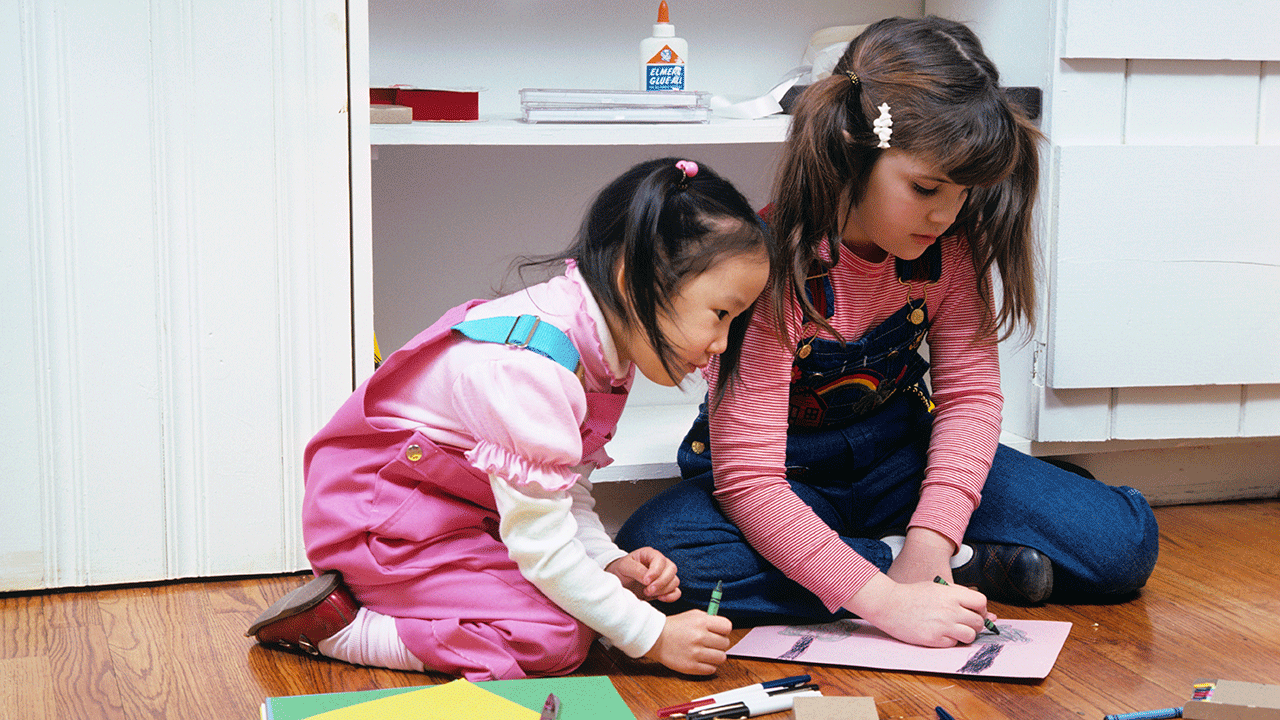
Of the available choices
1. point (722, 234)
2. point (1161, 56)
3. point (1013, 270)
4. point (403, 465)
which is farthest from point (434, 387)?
point (1161, 56)

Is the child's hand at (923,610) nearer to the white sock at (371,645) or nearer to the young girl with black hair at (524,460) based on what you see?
the young girl with black hair at (524,460)

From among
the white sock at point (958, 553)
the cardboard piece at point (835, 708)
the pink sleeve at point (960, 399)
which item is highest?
the pink sleeve at point (960, 399)

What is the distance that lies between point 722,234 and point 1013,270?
36cm

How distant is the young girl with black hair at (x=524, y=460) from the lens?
2.86 ft

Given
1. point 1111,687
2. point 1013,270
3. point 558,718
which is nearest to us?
point 558,718

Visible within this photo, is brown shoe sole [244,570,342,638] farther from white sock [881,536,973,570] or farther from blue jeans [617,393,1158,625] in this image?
white sock [881,536,973,570]

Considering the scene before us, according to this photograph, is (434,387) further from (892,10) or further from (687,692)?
(892,10)

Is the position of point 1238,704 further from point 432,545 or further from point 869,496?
point 432,545

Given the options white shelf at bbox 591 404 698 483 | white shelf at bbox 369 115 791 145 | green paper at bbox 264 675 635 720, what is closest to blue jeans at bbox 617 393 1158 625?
white shelf at bbox 591 404 698 483

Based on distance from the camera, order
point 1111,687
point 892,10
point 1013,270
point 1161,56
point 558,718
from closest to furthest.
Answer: point 558,718
point 1111,687
point 1013,270
point 1161,56
point 892,10

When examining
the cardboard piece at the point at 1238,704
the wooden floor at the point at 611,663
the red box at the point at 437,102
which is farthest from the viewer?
the red box at the point at 437,102

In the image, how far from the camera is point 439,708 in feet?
2.59

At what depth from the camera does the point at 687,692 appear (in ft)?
2.91

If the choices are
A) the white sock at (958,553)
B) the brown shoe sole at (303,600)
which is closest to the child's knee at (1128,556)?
the white sock at (958,553)
